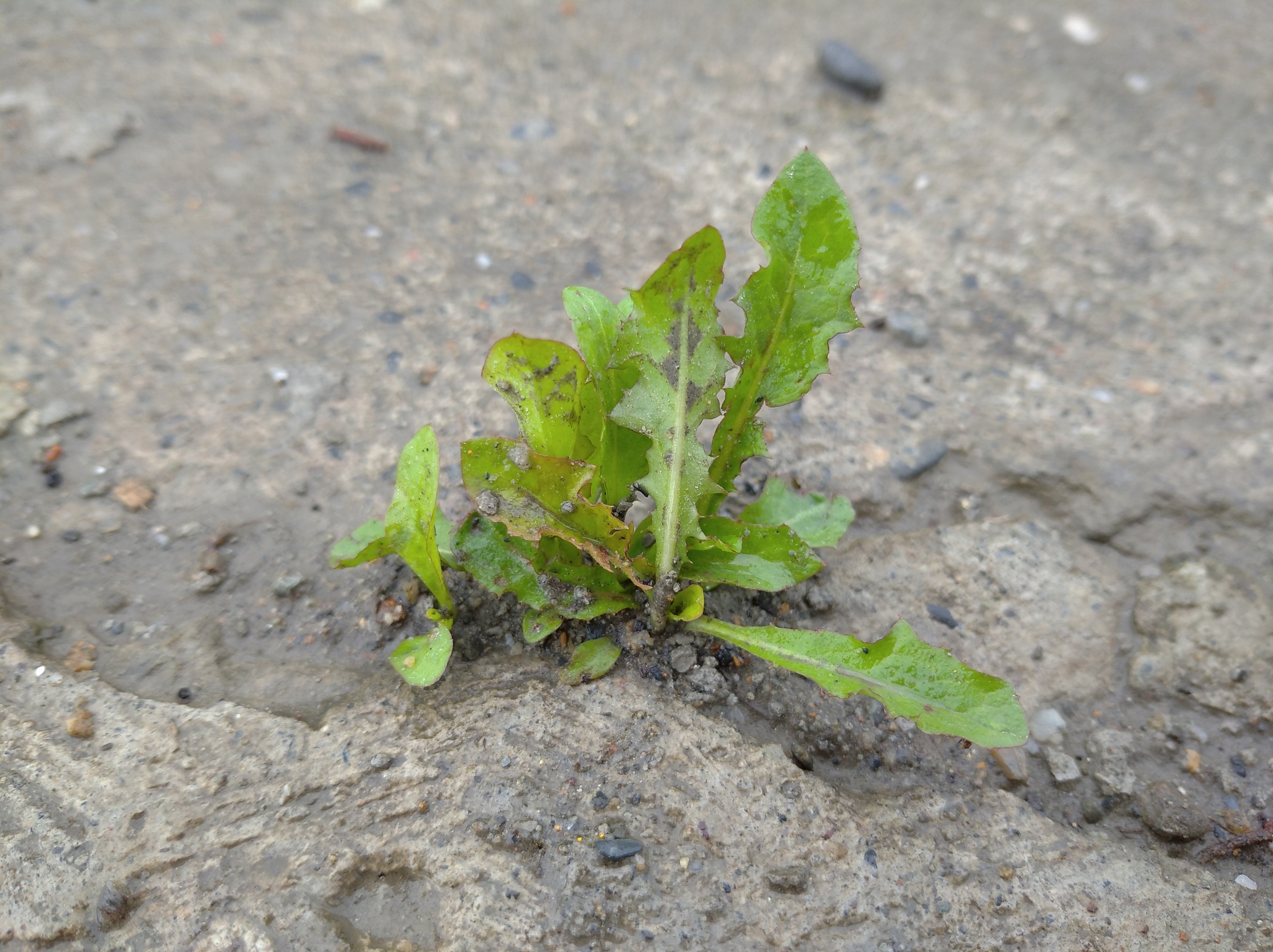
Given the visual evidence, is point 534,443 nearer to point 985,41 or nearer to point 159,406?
point 159,406

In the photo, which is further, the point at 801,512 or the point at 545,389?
the point at 801,512

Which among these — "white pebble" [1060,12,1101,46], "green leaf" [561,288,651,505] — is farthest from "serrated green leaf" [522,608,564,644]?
"white pebble" [1060,12,1101,46]

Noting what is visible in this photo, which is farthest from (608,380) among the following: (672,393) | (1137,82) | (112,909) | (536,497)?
(1137,82)

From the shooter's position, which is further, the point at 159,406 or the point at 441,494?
the point at 159,406

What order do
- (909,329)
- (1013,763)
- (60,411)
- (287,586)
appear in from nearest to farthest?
(1013,763), (287,586), (60,411), (909,329)

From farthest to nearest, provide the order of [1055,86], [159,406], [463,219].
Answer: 1. [1055,86]
2. [463,219]
3. [159,406]

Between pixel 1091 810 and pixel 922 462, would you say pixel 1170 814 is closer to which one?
pixel 1091 810

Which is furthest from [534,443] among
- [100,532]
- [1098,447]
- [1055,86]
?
[1055,86]
